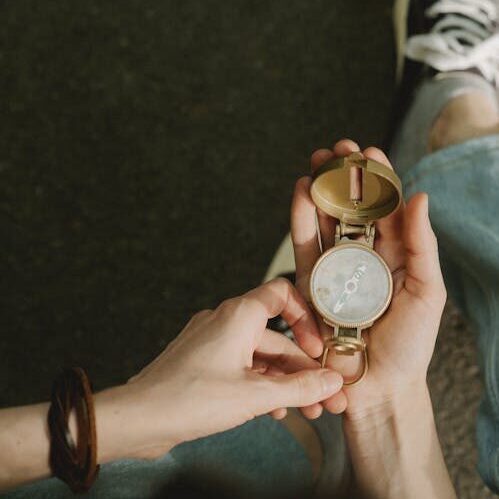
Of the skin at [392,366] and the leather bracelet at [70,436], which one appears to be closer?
the leather bracelet at [70,436]

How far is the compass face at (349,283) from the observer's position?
929 millimetres

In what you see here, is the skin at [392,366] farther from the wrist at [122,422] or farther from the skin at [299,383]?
the wrist at [122,422]

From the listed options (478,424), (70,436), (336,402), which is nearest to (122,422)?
(70,436)

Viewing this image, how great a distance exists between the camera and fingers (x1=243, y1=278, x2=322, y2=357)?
90 centimetres

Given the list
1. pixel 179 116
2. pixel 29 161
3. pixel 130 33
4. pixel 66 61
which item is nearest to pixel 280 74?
pixel 179 116

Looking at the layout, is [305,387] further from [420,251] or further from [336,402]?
[420,251]

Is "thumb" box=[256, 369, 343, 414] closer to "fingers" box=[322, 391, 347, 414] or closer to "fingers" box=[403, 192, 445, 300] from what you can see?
"fingers" box=[322, 391, 347, 414]

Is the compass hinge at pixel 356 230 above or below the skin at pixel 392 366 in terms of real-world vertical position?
above

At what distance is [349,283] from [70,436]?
420mm

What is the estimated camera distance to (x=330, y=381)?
0.86 meters

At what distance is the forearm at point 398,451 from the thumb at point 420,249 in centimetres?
18

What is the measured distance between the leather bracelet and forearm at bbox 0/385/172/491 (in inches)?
0.4

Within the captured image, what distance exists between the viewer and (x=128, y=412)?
0.78 m

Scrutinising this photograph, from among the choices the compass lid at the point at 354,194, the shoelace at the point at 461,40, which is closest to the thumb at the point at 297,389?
the compass lid at the point at 354,194
